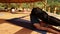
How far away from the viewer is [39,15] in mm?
3783

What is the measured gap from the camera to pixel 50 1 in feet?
33.8

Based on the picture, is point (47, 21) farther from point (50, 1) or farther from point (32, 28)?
point (50, 1)

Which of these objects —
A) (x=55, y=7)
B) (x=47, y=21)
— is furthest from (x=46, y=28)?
(x=55, y=7)

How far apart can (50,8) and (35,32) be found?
577 centimetres

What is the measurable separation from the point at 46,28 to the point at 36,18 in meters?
0.32

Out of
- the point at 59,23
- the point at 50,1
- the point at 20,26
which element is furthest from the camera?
the point at 50,1

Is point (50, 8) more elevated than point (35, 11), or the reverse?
point (35, 11)

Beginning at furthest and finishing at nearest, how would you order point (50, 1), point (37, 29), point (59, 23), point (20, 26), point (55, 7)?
point (50, 1) < point (55, 7) < point (20, 26) < point (37, 29) < point (59, 23)

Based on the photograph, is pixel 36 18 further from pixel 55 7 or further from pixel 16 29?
pixel 55 7

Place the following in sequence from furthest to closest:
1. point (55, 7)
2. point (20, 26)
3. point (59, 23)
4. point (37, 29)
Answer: point (55, 7)
point (20, 26)
point (37, 29)
point (59, 23)

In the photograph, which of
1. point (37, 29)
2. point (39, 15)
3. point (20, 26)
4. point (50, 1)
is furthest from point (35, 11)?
point (50, 1)

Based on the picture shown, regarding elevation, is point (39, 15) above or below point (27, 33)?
above

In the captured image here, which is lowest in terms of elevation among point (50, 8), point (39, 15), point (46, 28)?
point (50, 8)

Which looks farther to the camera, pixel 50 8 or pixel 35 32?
pixel 50 8
